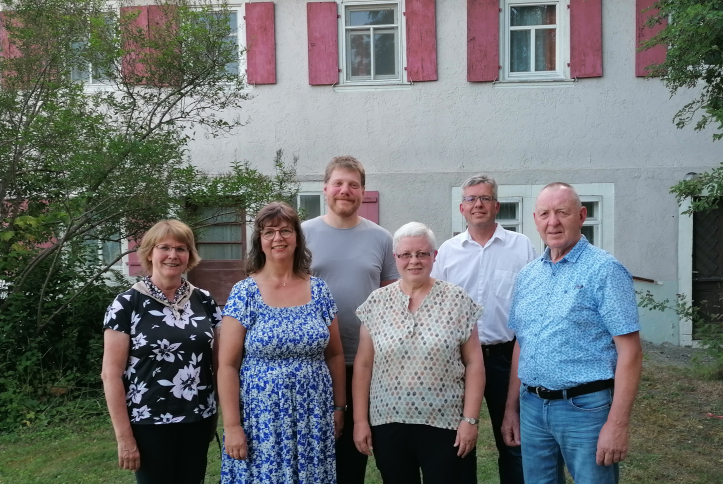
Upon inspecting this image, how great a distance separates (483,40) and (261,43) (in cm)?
301

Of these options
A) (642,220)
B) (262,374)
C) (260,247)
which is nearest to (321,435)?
(262,374)

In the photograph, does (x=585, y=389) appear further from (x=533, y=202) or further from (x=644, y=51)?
(x=644, y=51)

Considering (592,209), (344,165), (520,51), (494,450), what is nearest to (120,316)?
(344,165)

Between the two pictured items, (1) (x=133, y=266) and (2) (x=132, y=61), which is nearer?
(2) (x=132, y=61)

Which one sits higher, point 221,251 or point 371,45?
point 371,45

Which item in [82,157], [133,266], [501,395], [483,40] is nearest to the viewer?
[501,395]

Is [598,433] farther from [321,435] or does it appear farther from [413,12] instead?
[413,12]

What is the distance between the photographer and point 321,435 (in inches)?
108

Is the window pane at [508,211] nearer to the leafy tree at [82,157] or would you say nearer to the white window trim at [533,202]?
the white window trim at [533,202]

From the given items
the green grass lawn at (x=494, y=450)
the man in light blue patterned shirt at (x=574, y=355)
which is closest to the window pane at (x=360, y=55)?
the green grass lawn at (x=494, y=450)

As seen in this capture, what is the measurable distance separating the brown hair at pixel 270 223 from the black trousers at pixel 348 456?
0.56 metres

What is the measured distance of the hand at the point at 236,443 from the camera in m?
2.64

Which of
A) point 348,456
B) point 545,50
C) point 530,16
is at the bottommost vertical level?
point 348,456

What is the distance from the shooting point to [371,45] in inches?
357
